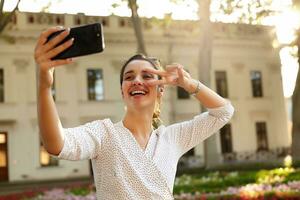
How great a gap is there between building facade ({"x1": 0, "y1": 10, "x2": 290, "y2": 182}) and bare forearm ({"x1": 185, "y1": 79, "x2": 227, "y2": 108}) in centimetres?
1878

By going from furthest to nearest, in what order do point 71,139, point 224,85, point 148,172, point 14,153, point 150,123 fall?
point 224,85, point 14,153, point 150,123, point 148,172, point 71,139

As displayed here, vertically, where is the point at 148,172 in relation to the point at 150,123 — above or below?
below

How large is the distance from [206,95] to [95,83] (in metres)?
23.4

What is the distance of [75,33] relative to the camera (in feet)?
6.26

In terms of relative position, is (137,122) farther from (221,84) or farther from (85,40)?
(221,84)

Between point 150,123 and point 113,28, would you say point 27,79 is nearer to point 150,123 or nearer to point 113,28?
point 113,28

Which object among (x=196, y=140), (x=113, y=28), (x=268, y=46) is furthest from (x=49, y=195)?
(x=268, y=46)

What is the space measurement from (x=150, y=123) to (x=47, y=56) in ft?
2.54

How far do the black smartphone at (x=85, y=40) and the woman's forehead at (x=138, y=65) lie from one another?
434mm

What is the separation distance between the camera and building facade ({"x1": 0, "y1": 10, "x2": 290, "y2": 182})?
23.7 m

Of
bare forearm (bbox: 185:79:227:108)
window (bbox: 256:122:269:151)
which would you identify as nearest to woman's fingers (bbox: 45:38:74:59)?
bare forearm (bbox: 185:79:227:108)

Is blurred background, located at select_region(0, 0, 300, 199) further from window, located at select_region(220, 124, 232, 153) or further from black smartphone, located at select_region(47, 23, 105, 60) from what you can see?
black smartphone, located at select_region(47, 23, 105, 60)

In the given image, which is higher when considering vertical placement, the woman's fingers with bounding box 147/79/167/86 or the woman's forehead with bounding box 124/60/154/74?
the woman's forehead with bounding box 124/60/154/74

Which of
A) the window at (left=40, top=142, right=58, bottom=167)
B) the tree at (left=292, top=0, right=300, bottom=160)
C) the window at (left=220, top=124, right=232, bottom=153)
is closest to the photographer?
the tree at (left=292, top=0, right=300, bottom=160)
